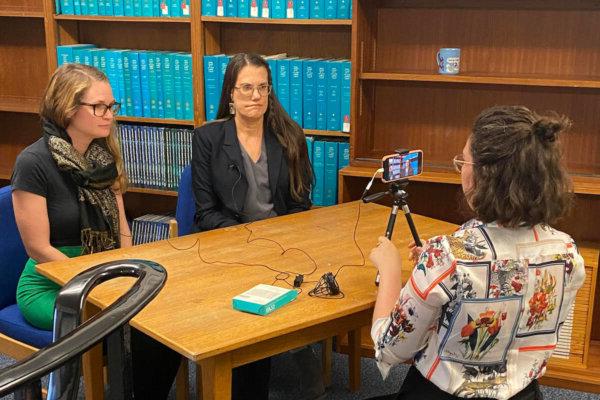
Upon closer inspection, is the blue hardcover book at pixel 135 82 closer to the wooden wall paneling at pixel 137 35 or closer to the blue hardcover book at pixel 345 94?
the wooden wall paneling at pixel 137 35

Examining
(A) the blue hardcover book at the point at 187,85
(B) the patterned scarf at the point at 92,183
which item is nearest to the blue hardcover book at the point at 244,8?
(A) the blue hardcover book at the point at 187,85

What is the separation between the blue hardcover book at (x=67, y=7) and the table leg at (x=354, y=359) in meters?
2.10

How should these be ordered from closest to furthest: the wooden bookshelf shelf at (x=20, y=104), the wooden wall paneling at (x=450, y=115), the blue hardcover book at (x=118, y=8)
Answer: the wooden wall paneling at (x=450, y=115)
the blue hardcover book at (x=118, y=8)
the wooden bookshelf shelf at (x=20, y=104)

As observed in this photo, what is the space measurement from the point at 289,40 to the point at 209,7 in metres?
0.43

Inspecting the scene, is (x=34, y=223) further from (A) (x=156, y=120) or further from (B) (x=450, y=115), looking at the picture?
(B) (x=450, y=115)

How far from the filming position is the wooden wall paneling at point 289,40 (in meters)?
3.39

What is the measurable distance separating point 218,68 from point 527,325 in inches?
85.1

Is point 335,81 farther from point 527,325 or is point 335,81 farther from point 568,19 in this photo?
point 527,325

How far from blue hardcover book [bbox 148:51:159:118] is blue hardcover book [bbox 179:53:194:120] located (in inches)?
6.0

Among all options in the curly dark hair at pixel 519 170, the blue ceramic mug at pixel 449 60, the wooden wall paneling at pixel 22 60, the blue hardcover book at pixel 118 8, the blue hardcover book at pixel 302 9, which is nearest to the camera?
the curly dark hair at pixel 519 170

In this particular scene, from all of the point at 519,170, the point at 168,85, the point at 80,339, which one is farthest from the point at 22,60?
the point at 80,339

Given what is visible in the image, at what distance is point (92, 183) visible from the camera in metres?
2.47

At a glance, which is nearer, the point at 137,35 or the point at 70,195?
the point at 70,195

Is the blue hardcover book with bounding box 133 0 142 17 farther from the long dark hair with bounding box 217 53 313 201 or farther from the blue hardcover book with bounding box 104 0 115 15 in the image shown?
the long dark hair with bounding box 217 53 313 201
